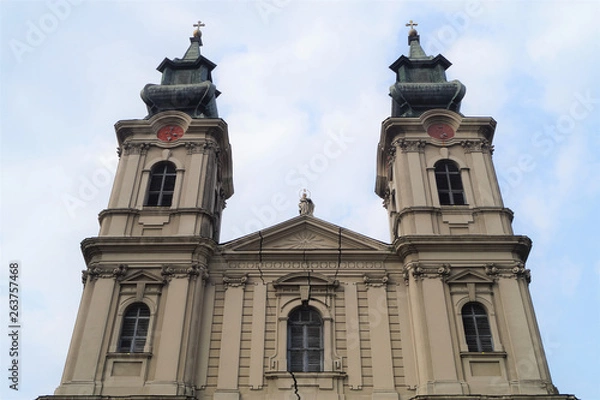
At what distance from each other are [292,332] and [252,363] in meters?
1.47

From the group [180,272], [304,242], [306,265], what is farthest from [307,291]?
[180,272]

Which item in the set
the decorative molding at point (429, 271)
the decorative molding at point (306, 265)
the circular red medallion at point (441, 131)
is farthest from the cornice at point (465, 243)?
the circular red medallion at point (441, 131)

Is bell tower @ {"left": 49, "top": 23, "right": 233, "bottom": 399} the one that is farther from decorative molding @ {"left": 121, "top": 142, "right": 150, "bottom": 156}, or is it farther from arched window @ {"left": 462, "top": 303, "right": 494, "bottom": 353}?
arched window @ {"left": 462, "top": 303, "right": 494, "bottom": 353}

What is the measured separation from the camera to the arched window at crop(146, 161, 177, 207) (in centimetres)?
2078

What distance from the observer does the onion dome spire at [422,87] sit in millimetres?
23672

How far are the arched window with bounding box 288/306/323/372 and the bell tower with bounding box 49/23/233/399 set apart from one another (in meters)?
2.58

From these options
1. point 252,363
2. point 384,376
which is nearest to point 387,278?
point 384,376

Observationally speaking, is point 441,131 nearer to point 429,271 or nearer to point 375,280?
point 429,271

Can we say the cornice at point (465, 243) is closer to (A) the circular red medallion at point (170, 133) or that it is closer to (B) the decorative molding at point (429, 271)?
(B) the decorative molding at point (429, 271)

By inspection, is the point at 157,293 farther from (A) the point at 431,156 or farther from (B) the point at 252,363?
(A) the point at 431,156

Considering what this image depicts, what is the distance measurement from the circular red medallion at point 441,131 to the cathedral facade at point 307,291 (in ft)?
0.17

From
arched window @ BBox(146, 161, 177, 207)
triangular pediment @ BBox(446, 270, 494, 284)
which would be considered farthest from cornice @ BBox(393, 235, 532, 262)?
arched window @ BBox(146, 161, 177, 207)

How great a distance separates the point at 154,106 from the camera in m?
24.0

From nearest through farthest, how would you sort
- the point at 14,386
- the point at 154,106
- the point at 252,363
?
the point at 14,386 < the point at 252,363 < the point at 154,106
